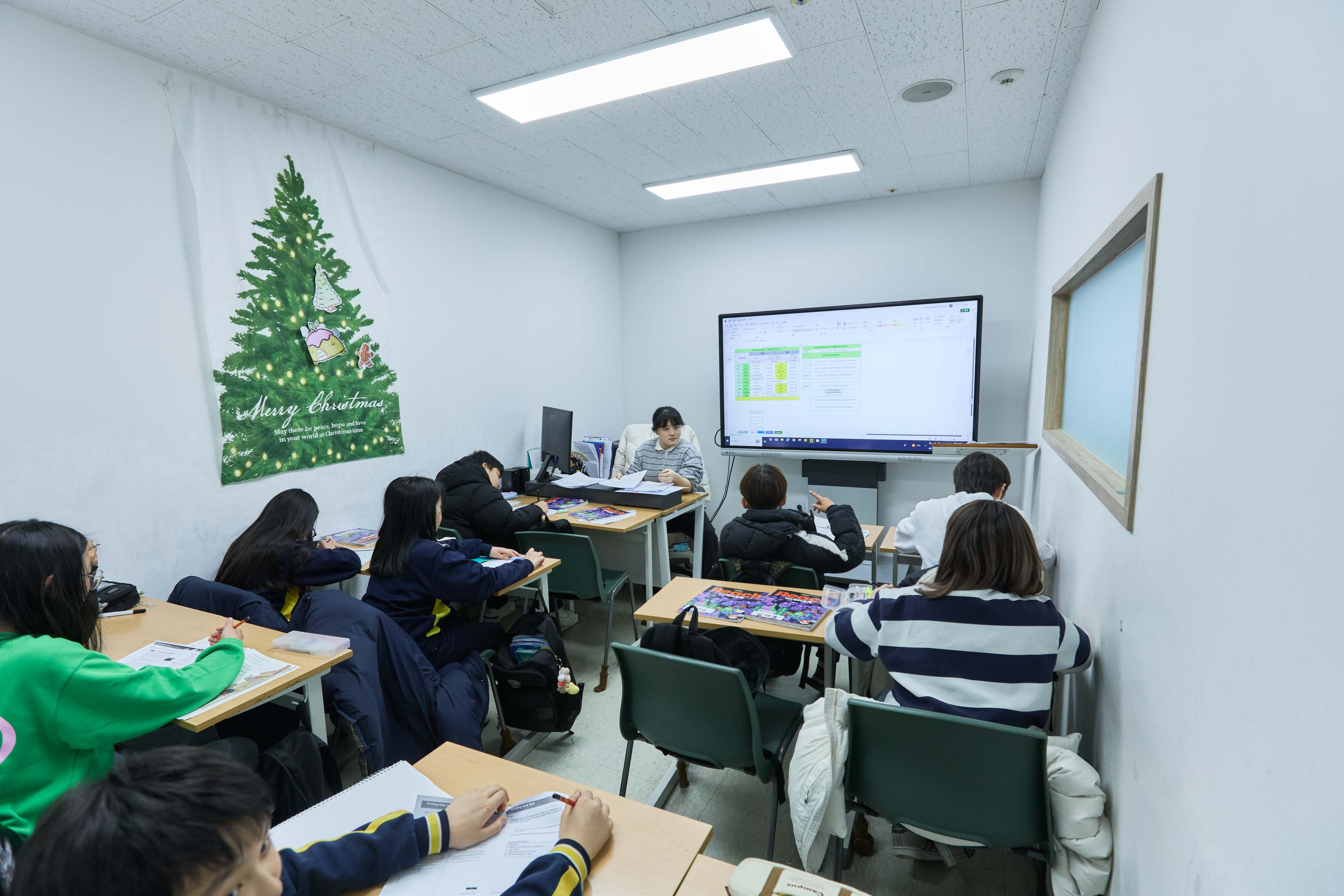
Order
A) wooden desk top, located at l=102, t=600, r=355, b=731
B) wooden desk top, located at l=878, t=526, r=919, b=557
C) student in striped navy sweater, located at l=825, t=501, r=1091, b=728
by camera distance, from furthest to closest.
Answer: wooden desk top, located at l=878, t=526, r=919, b=557, wooden desk top, located at l=102, t=600, r=355, b=731, student in striped navy sweater, located at l=825, t=501, r=1091, b=728

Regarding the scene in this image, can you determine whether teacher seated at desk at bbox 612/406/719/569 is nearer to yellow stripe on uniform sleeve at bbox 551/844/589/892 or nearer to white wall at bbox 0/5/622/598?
white wall at bbox 0/5/622/598

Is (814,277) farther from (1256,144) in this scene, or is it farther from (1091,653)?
(1256,144)

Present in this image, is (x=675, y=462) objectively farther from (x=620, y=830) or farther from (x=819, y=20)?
(x=620, y=830)

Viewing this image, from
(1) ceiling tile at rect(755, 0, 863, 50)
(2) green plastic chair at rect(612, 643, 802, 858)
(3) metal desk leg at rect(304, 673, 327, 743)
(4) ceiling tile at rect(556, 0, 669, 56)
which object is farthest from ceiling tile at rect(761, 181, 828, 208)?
(3) metal desk leg at rect(304, 673, 327, 743)

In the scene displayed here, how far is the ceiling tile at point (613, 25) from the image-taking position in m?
2.10

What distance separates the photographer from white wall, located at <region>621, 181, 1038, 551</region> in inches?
167

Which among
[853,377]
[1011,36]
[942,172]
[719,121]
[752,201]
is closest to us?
[1011,36]

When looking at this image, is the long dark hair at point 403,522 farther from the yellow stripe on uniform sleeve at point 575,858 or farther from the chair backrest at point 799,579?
the yellow stripe on uniform sleeve at point 575,858

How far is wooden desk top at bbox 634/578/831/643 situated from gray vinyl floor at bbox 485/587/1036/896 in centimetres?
50

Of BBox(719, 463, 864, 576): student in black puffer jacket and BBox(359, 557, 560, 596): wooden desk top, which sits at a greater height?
BBox(719, 463, 864, 576): student in black puffer jacket

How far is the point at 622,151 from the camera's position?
348cm

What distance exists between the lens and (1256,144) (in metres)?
0.80

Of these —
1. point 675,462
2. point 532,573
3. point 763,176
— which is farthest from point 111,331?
point 763,176

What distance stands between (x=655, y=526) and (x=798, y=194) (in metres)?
2.60
